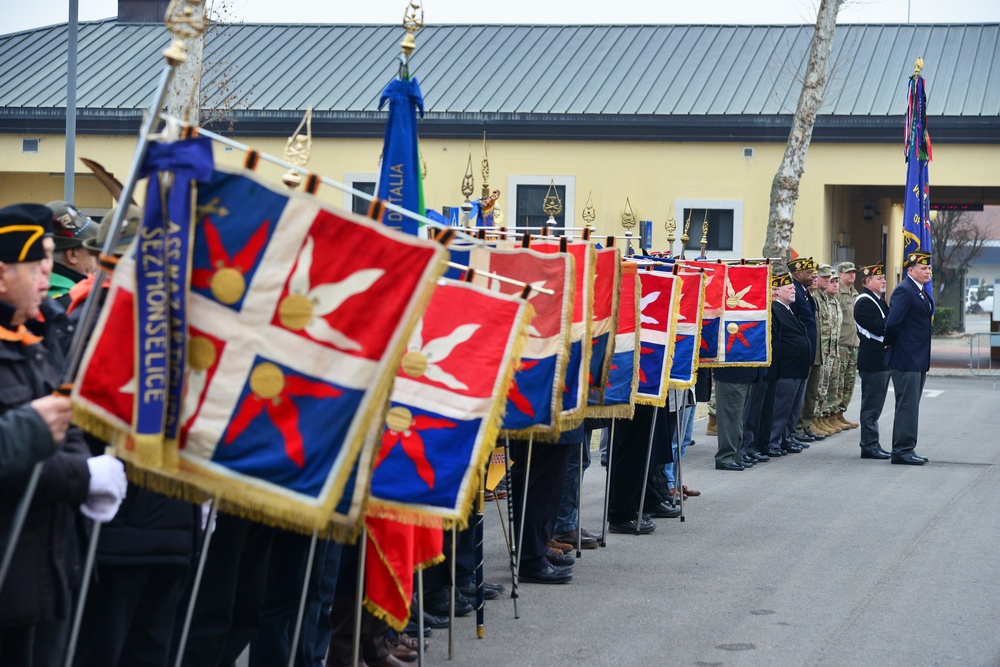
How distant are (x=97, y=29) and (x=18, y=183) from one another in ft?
19.7

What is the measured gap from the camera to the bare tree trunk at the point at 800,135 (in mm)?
20281

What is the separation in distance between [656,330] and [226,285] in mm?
5632

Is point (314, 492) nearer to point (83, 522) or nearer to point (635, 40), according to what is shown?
point (83, 522)

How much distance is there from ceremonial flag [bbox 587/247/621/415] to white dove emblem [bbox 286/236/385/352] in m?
4.07

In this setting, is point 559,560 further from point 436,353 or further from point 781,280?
point 781,280

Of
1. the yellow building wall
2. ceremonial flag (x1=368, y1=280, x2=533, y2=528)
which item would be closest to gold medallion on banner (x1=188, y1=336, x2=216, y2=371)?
ceremonial flag (x1=368, y1=280, x2=533, y2=528)

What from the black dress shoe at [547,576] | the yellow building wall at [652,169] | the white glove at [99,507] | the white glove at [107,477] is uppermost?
the yellow building wall at [652,169]

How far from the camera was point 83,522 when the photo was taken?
13.4ft

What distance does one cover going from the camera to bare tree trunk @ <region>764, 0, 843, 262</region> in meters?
20.3

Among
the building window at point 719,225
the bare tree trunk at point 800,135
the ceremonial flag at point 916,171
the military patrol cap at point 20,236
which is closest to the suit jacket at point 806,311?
the ceremonial flag at point 916,171

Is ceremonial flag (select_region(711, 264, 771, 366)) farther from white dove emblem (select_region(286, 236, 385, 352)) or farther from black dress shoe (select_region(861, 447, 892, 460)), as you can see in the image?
white dove emblem (select_region(286, 236, 385, 352))

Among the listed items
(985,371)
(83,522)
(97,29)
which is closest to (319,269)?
(83,522)

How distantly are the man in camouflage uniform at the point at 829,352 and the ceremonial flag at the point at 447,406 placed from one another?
10137 millimetres

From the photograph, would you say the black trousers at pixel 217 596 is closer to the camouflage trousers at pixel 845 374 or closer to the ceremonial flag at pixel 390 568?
the ceremonial flag at pixel 390 568
